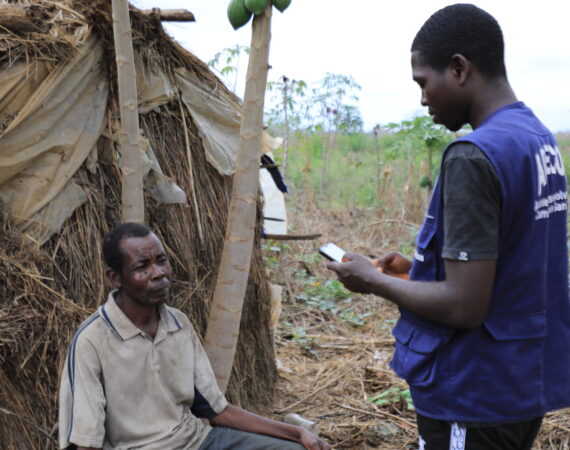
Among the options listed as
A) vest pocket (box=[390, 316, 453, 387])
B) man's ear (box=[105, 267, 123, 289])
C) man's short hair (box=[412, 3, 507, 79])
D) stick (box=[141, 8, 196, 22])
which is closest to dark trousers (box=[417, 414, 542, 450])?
vest pocket (box=[390, 316, 453, 387])

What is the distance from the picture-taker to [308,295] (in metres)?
7.26

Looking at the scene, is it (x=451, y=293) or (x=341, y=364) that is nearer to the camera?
(x=451, y=293)

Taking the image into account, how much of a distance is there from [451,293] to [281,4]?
172 centimetres

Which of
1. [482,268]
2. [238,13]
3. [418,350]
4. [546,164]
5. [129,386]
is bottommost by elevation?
[129,386]

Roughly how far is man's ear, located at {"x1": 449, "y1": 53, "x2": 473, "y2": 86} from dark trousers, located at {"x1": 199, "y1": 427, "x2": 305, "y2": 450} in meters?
1.60

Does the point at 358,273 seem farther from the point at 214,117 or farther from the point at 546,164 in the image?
the point at 214,117

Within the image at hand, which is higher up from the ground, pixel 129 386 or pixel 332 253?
pixel 332 253

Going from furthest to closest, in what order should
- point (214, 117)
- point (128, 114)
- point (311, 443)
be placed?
point (214, 117), point (128, 114), point (311, 443)

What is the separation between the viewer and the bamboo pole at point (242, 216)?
2818 millimetres

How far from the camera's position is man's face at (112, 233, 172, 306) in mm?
2383

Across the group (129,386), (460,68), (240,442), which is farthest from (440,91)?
(240,442)

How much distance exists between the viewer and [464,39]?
1590 mm

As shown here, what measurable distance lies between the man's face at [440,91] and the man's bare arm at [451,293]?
41 cm

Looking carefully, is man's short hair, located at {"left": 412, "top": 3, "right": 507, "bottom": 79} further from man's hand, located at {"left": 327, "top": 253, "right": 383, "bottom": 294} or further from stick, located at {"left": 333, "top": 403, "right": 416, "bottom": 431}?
stick, located at {"left": 333, "top": 403, "right": 416, "bottom": 431}
